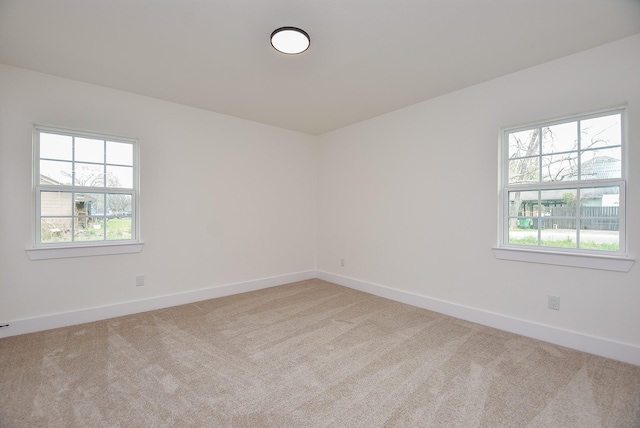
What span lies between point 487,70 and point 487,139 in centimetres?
68

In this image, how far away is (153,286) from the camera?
11.8 ft

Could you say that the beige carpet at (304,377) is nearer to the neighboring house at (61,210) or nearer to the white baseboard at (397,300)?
the white baseboard at (397,300)

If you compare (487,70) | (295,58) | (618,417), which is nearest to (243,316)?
(295,58)

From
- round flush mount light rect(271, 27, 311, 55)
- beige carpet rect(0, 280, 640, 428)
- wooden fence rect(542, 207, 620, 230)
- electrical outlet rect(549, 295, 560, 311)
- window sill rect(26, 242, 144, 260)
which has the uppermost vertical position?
round flush mount light rect(271, 27, 311, 55)

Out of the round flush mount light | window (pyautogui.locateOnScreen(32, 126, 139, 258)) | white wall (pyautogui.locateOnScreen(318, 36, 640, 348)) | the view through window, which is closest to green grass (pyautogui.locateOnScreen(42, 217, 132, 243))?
window (pyautogui.locateOnScreen(32, 126, 139, 258))

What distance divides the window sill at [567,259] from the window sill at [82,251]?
4.11 meters

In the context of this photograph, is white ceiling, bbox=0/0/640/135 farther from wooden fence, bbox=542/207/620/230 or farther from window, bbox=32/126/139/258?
wooden fence, bbox=542/207/620/230

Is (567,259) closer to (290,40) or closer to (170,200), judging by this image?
(290,40)

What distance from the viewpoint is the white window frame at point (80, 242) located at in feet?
9.72

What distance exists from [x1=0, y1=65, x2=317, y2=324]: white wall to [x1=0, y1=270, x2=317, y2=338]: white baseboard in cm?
6

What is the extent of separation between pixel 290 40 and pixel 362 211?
8.98ft

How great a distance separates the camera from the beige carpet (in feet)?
5.71

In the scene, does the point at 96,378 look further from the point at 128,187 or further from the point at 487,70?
the point at 487,70

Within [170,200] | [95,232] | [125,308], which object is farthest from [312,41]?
[125,308]
